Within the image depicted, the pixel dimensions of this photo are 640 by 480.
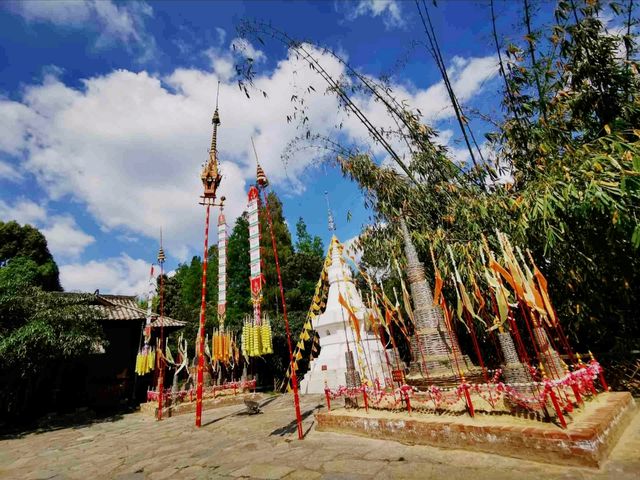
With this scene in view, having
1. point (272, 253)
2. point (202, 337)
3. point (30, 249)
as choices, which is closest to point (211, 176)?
point (202, 337)

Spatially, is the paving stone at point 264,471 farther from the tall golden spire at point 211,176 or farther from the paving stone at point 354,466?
the tall golden spire at point 211,176

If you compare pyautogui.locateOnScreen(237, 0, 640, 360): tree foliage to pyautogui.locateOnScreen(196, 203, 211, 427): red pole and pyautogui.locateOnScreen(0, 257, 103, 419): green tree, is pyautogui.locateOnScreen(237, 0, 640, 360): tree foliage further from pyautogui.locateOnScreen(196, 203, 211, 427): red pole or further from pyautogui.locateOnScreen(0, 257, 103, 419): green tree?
pyautogui.locateOnScreen(0, 257, 103, 419): green tree

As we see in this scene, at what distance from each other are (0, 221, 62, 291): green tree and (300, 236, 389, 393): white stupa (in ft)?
53.0

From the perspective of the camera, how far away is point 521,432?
4145mm

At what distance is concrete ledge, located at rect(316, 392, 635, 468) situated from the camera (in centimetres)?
371

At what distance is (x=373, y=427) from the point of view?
6031 millimetres

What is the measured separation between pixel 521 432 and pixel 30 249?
25173 mm

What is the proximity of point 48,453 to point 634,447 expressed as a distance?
11.5m

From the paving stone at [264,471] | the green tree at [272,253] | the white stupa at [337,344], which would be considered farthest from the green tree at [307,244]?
the paving stone at [264,471]

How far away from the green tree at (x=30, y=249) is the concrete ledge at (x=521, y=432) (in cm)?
2068

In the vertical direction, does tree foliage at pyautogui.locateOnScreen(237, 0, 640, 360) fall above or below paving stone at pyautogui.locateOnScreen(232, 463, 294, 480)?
above

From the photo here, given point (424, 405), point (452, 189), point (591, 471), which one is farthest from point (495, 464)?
point (452, 189)

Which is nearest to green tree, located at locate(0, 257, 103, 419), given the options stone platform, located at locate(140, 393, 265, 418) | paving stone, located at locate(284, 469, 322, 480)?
stone platform, located at locate(140, 393, 265, 418)

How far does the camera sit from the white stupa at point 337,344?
13.6 meters
